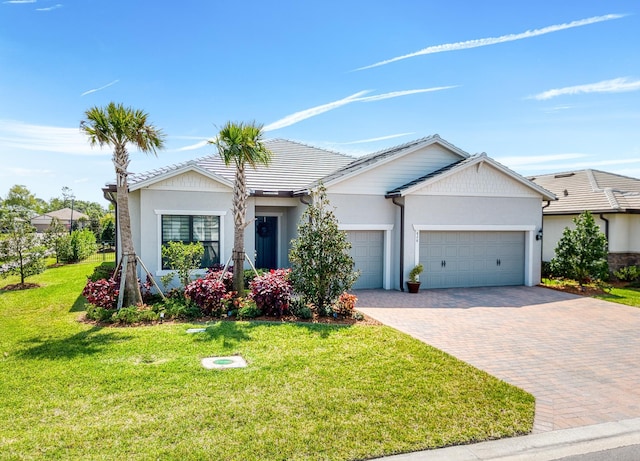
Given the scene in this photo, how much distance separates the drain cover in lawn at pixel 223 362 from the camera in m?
6.99

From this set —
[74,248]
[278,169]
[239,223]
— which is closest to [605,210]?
[278,169]

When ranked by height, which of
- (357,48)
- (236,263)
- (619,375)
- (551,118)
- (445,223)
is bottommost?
(619,375)

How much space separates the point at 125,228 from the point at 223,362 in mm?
5669

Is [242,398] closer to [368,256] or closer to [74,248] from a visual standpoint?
[368,256]

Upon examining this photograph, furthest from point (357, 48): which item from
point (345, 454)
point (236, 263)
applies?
point (345, 454)

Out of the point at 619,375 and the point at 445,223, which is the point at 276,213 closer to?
the point at 445,223

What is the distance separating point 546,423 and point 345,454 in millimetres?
2828

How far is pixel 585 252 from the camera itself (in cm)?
1590

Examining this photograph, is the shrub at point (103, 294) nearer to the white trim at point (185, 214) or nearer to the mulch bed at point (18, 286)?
the white trim at point (185, 214)

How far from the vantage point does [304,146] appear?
21.5 meters

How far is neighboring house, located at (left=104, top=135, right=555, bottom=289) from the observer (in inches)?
563

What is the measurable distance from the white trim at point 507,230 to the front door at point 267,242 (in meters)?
6.00

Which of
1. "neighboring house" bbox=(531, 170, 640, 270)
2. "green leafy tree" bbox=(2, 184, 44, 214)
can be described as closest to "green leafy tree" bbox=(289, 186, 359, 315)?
"neighboring house" bbox=(531, 170, 640, 270)

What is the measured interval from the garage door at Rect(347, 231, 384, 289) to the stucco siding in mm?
1608
